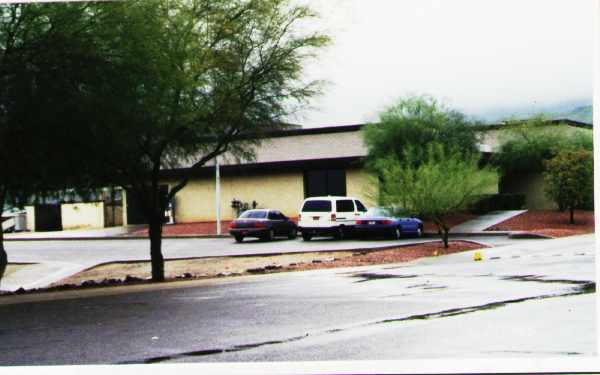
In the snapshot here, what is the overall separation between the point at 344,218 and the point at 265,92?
1023 centimetres

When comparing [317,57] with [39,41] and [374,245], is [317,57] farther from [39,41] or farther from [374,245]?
[374,245]

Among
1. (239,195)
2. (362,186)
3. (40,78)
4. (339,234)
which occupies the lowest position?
(339,234)

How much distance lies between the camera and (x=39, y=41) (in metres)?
15.0

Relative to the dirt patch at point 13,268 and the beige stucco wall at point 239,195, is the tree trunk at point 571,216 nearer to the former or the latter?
the beige stucco wall at point 239,195

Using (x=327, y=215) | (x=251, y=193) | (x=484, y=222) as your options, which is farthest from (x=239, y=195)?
(x=484, y=222)

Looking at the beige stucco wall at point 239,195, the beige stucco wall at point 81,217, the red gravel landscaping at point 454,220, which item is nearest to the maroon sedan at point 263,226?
the beige stucco wall at point 239,195

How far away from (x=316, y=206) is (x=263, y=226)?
1.88 m

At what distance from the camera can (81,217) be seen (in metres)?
35.2

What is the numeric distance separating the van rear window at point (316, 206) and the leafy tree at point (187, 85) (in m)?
7.37

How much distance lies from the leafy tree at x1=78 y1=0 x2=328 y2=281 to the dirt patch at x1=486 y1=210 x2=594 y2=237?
13217mm

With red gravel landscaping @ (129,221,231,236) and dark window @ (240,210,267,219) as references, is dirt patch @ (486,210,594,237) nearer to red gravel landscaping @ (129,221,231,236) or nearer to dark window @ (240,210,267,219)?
dark window @ (240,210,267,219)

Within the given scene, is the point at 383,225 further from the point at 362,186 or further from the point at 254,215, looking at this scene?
the point at 254,215

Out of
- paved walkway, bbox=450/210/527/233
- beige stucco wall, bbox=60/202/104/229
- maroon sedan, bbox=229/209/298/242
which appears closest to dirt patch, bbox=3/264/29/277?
beige stucco wall, bbox=60/202/104/229

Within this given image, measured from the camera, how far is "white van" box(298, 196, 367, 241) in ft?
93.3
